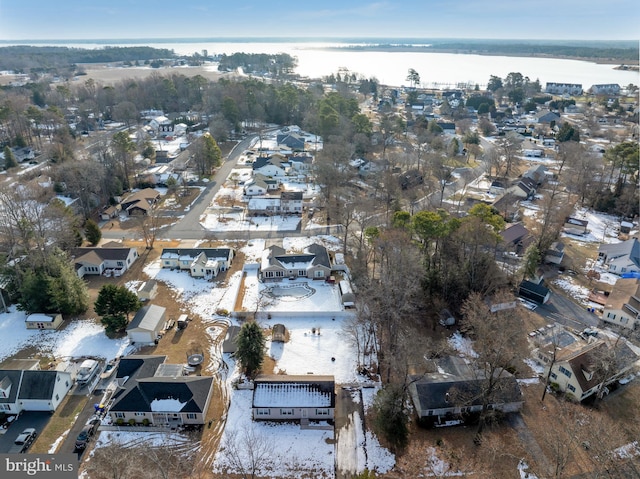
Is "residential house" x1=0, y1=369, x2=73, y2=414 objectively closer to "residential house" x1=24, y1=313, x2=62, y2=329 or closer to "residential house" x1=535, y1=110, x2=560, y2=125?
"residential house" x1=24, y1=313, x2=62, y2=329

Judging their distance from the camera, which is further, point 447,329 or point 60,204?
point 60,204

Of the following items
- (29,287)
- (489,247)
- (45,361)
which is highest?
(489,247)

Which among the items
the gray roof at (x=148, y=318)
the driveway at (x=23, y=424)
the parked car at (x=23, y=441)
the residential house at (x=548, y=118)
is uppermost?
the residential house at (x=548, y=118)

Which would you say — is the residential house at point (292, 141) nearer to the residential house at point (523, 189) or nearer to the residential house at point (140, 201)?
the residential house at point (140, 201)

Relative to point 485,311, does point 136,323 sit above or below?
below

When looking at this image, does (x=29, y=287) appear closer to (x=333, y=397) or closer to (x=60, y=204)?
(x=60, y=204)

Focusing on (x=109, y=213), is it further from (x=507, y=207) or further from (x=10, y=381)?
(x=507, y=207)

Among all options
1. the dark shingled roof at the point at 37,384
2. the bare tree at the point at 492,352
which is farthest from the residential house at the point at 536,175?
the dark shingled roof at the point at 37,384

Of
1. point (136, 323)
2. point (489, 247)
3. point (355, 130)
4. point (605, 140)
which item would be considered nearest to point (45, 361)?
point (136, 323)
